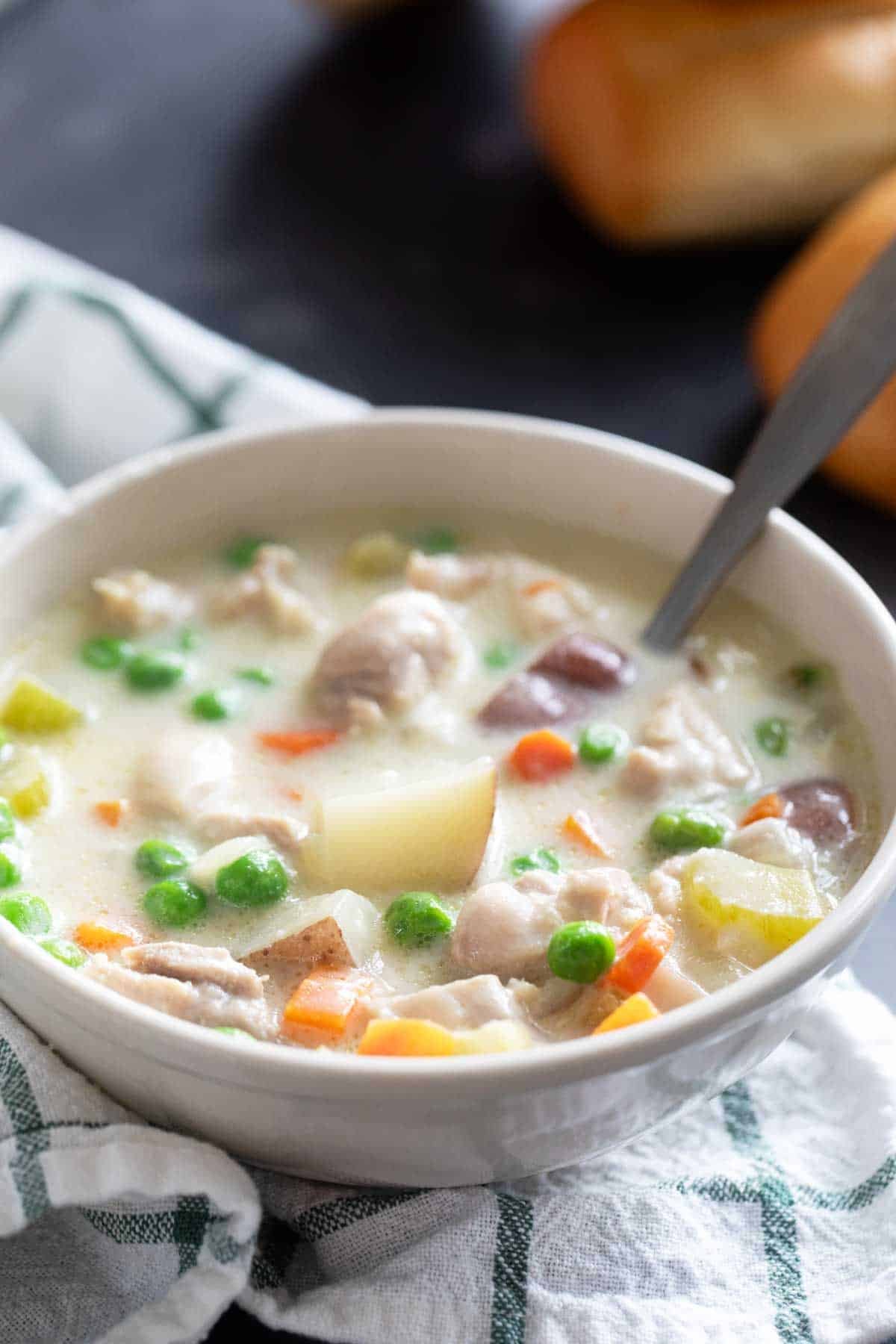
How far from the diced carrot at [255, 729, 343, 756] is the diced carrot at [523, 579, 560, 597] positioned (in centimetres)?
45

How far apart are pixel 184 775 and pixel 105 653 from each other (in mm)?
352

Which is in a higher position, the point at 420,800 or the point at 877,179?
the point at 877,179

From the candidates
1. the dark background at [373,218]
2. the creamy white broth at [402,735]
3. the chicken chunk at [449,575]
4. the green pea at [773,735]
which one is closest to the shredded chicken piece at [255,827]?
the creamy white broth at [402,735]

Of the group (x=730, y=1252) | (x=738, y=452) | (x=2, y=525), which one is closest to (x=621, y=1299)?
(x=730, y=1252)

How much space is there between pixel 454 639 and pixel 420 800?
1.39ft

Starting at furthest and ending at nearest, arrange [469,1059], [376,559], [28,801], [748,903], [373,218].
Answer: [373,218] < [376,559] < [28,801] < [748,903] < [469,1059]

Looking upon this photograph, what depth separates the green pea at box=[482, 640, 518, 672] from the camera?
2.63 m

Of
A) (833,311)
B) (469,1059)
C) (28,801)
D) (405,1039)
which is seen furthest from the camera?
(833,311)

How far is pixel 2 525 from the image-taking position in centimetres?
289

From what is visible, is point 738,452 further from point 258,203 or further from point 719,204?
point 258,203

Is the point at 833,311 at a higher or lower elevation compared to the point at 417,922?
higher

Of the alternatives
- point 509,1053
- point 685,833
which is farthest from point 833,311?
point 509,1053

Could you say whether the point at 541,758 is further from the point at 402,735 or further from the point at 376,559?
the point at 376,559

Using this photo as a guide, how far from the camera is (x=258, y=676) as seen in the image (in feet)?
8.51
